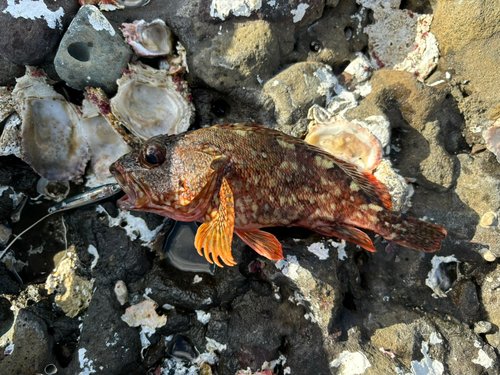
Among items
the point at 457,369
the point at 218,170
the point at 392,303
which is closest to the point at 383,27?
the point at 218,170

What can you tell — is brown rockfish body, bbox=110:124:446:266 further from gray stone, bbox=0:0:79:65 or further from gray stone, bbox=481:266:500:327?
gray stone, bbox=0:0:79:65

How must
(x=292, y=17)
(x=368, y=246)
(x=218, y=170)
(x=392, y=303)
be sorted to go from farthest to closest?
(x=292, y=17) → (x=392, y=303) → (x=368, y=246) → (x=218, y=170)

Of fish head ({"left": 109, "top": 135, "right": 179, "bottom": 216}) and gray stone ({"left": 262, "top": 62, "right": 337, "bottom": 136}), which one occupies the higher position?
gray stone ({"left": 262, "top": 62, "right": 337, "bottom": 136})

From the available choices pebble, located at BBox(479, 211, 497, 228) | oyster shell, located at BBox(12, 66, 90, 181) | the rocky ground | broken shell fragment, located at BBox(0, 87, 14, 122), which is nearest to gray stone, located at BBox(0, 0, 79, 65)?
the rocky ground

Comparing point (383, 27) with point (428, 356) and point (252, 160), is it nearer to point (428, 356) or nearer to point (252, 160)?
point (252, 160)

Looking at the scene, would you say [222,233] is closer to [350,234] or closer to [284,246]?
[284,246]
